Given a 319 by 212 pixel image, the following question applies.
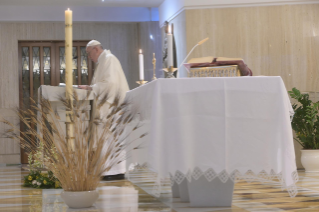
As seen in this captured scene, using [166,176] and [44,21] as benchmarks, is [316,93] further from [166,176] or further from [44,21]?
[44,21]

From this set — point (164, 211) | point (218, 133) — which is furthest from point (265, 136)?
point (164, 211)

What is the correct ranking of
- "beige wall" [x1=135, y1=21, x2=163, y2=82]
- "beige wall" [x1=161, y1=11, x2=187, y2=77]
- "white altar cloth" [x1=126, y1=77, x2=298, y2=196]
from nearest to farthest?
"white altar cloth" [x1=126, y1=77, x2=298, y2=196], "beige wall" [x1=161, y1=11, x2=187, y2=77], "beige wall" [x1=135, y1=21, x2=163, y2=82]

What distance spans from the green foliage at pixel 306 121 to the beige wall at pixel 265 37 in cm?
35

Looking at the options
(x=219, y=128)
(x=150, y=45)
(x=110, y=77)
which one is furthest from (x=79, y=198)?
(x=150, y=45)

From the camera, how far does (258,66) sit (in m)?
6.68

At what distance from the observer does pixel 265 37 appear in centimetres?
670

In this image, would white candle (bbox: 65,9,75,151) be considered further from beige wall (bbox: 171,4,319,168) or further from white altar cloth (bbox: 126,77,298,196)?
beige wall (bbox: 171,4,319,168)

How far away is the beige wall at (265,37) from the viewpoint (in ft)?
21.9

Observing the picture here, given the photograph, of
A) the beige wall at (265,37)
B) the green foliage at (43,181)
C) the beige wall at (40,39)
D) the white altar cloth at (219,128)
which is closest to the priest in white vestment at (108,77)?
the green foliage at (43,181)

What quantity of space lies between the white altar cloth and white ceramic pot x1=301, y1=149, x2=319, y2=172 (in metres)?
4.11

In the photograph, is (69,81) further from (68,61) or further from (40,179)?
(40,179)

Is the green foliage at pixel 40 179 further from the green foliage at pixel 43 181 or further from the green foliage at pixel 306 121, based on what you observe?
the green foliage at pixel 306 121

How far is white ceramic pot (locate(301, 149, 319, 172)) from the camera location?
6418mm

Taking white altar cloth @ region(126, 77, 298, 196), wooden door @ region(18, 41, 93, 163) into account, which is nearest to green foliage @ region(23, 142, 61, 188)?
white altar cloth @ region(126, 77, 298, 196)
